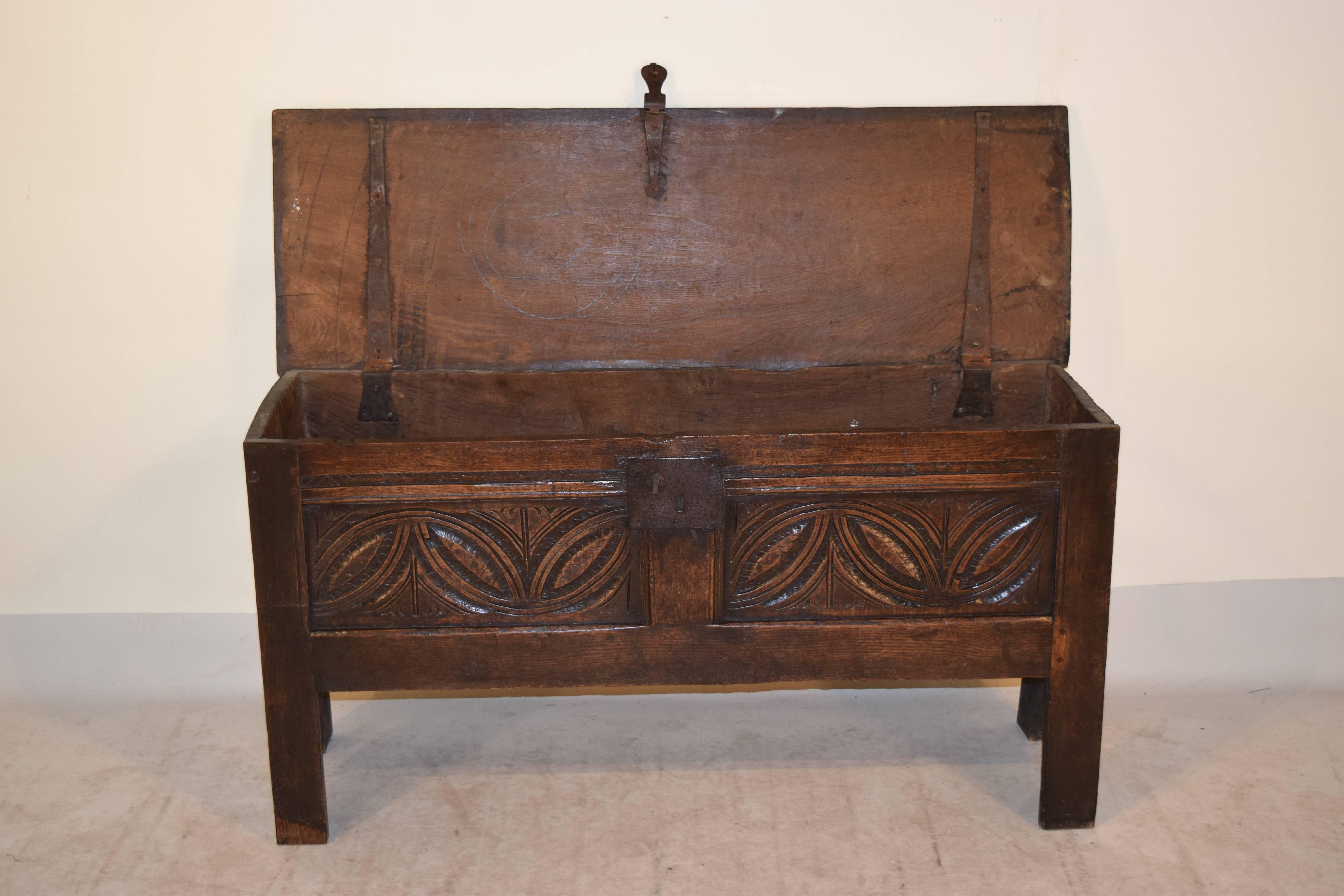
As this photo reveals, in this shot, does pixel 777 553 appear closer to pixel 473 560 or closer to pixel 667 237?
pixel 473 560

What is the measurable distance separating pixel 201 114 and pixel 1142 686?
2574 mm

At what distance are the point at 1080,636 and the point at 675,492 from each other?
0.79 m

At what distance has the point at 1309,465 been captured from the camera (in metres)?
2.66

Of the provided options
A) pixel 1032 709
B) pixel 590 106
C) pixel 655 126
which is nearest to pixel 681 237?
pixel 655 126

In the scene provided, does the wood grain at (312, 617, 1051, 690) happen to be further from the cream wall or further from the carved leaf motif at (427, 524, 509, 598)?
Answer: the cream wall

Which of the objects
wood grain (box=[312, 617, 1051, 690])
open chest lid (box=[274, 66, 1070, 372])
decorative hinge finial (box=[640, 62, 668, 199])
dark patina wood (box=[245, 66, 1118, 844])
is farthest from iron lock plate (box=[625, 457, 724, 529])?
decorative hinge finial (box=[640, 62, 668, 199])

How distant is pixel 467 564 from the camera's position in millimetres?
1952

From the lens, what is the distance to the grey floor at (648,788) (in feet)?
6.38

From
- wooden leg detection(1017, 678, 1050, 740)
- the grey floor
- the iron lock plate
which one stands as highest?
the iron lock plate

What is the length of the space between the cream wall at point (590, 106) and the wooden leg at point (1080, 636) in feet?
2.47

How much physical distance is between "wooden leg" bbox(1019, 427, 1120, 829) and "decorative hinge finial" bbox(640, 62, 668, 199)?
102cm

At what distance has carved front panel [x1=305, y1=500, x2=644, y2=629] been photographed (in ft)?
6.31

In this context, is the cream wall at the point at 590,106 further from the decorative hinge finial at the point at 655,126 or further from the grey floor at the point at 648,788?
the grey floor at the point at 648,788

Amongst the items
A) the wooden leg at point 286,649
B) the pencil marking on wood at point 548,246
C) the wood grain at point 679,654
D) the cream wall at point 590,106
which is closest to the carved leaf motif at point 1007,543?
the wood grain at point 679,654
